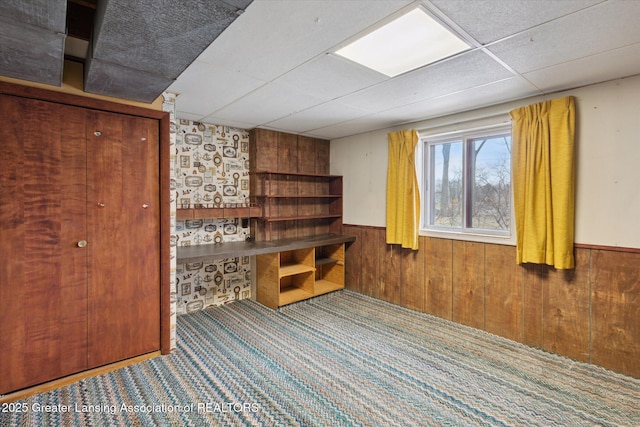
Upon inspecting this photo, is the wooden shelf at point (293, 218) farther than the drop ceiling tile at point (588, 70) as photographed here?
Yes

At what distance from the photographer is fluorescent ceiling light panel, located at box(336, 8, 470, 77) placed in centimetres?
168

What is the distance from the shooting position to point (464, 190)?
3402mm

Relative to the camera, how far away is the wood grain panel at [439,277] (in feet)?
11.3

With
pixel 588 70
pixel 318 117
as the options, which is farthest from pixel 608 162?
pixel 318 117

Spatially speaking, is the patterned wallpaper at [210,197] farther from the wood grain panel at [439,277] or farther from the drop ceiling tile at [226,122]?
the wood grain panel at [439,277]

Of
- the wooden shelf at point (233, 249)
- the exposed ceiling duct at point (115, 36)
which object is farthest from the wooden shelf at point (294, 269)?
the exposed ceiling duct at point (115, 36)

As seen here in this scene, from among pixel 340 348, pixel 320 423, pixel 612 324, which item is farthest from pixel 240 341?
pixel 612 324

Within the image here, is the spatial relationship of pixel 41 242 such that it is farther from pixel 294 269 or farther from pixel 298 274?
pixel 298 274

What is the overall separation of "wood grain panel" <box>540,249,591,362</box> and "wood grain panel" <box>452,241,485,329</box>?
1.87 feet

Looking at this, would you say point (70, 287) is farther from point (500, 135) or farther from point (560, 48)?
point (500, 135)

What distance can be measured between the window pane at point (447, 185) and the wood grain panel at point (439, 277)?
0.29m

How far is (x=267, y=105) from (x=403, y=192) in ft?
6.15

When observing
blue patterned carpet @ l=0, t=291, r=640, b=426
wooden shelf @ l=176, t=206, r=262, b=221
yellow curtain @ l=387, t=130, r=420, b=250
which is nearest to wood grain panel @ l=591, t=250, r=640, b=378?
blue patterned carpet @ l=0, t=291, r=640, b=426

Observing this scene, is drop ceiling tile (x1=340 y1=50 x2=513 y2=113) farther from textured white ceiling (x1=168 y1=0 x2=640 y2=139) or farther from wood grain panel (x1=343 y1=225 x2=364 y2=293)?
wood grain panel (x1=343 y1=225 x2=364 y2=293)
